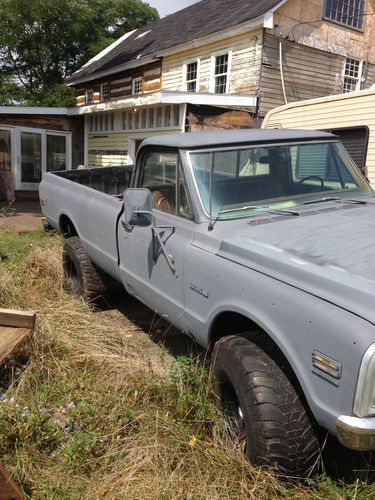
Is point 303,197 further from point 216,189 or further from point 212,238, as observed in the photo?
point 212,238

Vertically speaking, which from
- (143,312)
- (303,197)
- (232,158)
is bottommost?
(143,312)

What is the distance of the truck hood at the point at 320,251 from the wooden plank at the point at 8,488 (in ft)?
5.05

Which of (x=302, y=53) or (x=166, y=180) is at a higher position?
(x=302, y=53)

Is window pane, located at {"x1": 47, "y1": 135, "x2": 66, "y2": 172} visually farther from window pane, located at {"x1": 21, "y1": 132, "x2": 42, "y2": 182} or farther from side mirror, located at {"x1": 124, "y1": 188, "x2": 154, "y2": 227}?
side mirror, located at {"x1": 124, "y1": 188, "x2": 154, "y2": 227}

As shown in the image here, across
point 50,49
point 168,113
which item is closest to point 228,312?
point 168,113

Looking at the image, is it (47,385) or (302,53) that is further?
(302,53)

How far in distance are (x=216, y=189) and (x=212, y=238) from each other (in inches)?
18.8

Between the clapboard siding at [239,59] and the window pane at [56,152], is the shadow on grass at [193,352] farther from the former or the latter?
the window pane at [56,152]

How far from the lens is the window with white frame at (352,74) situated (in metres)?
16.7

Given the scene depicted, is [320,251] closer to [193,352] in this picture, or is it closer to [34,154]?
[193,352]

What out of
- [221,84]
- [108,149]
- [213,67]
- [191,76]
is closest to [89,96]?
[108,149]

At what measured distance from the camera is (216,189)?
3.22 meters

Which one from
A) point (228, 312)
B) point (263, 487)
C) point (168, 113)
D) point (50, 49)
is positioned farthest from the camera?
point (50, 49)

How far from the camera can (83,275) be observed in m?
4.88
